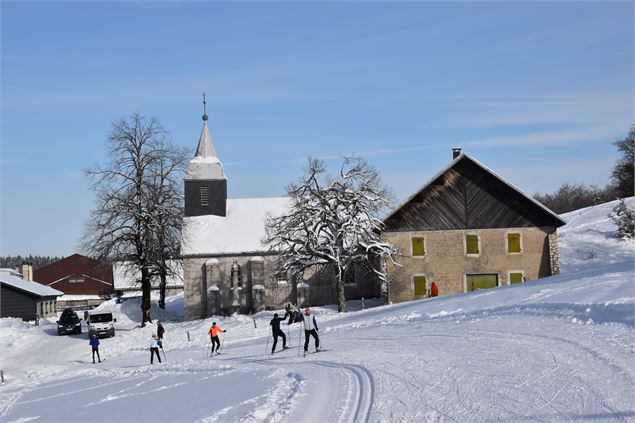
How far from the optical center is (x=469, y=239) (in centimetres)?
4450

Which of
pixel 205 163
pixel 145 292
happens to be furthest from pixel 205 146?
pixel 145 292

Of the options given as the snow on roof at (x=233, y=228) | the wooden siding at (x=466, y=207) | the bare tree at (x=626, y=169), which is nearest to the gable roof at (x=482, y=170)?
the wooden siding at (x=466, y=207)

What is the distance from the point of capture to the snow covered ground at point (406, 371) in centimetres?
1273

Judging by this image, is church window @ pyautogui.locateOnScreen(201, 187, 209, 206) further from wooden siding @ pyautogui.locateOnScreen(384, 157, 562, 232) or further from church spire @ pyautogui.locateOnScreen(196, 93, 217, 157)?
wooden siding @ pyautogui.locateOnScreen(384, 157, 562, 232)

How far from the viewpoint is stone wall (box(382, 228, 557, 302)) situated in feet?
145

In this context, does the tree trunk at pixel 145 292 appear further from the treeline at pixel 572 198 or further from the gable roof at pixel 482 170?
the treeline at pixel 572 198

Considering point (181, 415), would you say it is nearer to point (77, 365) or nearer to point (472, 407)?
point (472, 407)

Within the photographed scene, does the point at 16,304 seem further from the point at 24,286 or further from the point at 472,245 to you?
the point at 472,245

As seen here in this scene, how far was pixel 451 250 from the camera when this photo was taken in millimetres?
44406

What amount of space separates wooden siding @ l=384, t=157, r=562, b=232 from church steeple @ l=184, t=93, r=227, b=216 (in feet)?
60.0

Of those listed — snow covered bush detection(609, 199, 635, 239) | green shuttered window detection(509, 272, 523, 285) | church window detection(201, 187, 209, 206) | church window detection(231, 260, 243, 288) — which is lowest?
green shuttered window detection(509, 272, 523, 285)

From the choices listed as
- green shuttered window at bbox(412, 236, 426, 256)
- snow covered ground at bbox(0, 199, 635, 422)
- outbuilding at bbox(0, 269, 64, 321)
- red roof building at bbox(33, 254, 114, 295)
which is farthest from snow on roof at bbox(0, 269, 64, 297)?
red roof building at bbox(33, 254, 114, 295)

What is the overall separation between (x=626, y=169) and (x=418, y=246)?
5873 cm

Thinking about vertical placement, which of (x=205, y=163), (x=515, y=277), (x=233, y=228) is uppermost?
(x=205, y=163)
